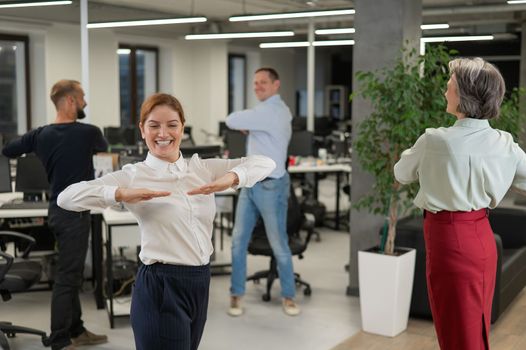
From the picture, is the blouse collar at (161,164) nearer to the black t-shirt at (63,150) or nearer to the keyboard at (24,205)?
the black t-shirt at (63,150)

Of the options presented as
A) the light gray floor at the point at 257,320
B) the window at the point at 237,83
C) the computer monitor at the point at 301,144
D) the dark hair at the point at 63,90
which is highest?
the window at the point at 237,83

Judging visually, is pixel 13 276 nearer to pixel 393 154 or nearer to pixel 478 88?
pixel 393 154

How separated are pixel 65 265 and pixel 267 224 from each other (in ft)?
4.89

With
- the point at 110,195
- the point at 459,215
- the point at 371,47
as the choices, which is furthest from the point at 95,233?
the point at 459,215

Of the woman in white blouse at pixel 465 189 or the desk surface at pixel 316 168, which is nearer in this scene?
the woman in white blouse at pixel 465 189

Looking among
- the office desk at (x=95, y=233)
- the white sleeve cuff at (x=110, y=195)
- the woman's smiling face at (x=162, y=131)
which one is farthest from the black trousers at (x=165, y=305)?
the office desk at (x=95, y=233)

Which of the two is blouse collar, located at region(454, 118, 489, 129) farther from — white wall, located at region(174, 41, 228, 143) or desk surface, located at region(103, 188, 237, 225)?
white wall, located at region(174, 41, 228, 143)

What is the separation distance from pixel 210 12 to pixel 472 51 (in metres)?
7.31

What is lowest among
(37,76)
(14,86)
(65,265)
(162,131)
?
(65,265)

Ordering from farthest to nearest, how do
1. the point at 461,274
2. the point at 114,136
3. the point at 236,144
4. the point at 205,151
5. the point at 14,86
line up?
the point at 14,86 < the point at 114,136 < the point at 236,144 < the point at 205,151 < the point at 461,274

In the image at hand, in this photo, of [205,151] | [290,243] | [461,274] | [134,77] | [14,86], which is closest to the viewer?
[461,274]

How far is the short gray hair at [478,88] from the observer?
9.04 feet

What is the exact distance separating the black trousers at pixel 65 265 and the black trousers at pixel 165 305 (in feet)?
6.46

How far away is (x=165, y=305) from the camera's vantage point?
7.98 ft
